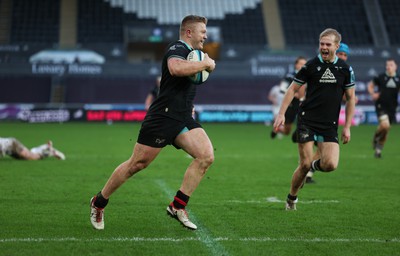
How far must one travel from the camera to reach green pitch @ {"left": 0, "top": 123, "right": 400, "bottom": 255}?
6.92m

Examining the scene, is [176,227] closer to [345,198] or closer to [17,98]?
[345,198]

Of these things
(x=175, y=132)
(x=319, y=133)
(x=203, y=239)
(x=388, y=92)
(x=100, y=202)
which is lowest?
(x=203, y=239)

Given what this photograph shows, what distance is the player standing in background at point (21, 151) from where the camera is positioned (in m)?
14.6

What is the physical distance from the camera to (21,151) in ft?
49.9

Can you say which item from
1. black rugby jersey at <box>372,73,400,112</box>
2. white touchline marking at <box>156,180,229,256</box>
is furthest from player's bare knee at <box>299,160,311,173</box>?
black rugby jersey at <box>372,73,400,112</box>

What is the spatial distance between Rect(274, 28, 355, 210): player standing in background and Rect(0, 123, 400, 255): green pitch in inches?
24.6

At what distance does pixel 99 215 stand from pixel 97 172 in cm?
628

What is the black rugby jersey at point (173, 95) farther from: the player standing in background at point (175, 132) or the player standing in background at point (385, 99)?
the player standing in background at point (385, 99)

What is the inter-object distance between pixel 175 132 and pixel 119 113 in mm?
28505

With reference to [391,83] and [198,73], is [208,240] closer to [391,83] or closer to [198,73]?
[198,73]

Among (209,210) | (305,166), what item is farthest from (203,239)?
(305,166)

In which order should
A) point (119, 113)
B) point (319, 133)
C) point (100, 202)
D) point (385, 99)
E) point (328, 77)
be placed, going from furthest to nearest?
1. point (119, 113)
2. point (385, 99)
3. point (319, 133)
4. point (328, 77)
5. point (100, 202)

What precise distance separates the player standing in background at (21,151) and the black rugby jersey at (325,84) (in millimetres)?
7374

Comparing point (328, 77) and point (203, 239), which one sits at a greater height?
point (328, 77)
